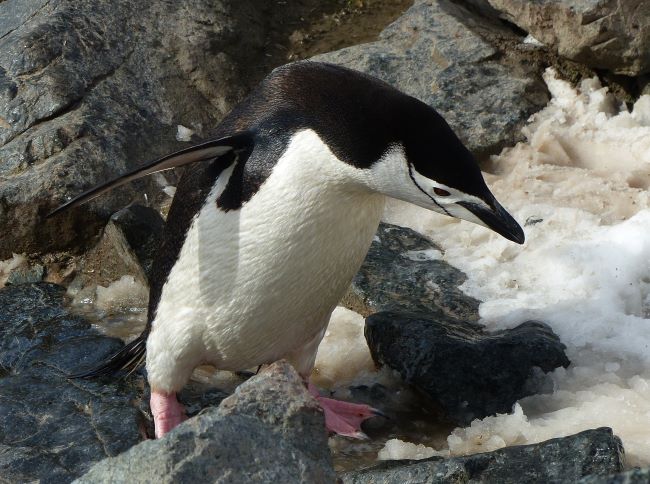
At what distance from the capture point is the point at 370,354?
3938 mm

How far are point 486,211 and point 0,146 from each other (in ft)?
9.19

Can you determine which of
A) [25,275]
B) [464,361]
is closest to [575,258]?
[464,361]

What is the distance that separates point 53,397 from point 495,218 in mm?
1668

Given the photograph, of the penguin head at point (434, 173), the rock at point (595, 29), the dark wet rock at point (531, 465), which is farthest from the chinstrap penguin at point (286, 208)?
the rock at point (595, 29)

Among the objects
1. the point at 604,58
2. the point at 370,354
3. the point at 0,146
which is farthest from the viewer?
the point at 604,58

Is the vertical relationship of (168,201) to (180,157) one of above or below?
below

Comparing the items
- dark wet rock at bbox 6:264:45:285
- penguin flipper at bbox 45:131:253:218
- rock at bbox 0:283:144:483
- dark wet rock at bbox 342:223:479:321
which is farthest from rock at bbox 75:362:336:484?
dark wet rock at bbox 6:264:45:285

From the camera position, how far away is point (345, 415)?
3553 millimetres

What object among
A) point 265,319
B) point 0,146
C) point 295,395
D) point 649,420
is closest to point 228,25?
point 0,146

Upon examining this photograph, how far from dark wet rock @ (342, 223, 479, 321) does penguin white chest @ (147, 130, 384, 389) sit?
29.8 inches

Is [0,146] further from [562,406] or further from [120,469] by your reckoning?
[120,469]

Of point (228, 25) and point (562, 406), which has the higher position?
point (228, 25)

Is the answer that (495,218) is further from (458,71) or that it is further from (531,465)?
(458,71)

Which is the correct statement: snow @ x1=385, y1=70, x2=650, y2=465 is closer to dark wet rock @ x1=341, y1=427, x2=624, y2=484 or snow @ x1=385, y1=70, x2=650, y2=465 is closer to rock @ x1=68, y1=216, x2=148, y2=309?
dark wet rock @ x1=341, y1=427, x2=624, y2=484
